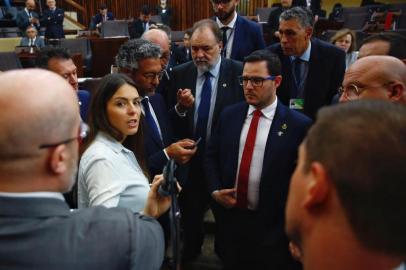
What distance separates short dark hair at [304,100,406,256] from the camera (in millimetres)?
586

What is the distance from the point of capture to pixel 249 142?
201cm

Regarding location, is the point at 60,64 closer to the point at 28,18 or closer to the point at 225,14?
the point at 225,14

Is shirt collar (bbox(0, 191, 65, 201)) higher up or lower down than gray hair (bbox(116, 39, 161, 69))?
lower down

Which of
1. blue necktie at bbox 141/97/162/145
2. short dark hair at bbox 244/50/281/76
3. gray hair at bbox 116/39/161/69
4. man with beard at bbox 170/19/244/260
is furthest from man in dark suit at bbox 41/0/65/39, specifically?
short dark hair at bbox 244/50/281/76

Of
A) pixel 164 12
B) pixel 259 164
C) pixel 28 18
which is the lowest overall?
pixel 259 164

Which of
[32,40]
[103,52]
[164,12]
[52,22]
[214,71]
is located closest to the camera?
[214,71]

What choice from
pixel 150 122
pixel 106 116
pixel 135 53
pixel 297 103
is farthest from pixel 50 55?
pixel 297 103

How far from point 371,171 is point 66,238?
23.5 inches

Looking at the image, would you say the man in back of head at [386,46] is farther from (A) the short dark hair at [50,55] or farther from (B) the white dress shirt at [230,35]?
(A) the short dark hair at [50,55]

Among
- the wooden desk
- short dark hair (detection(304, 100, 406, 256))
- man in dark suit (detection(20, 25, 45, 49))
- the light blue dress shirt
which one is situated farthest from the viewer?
man in dark suit (detection(20, 25, 45, 49))

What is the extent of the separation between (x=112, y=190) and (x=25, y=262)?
1.78 ft

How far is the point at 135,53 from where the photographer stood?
6.66 ft

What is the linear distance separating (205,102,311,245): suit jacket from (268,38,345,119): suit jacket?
56 cm

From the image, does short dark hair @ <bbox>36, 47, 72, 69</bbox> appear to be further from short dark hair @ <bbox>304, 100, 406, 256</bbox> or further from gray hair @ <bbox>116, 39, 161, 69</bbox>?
short dark hair @ <bbox>304, 100, 406, 256</bbox>
